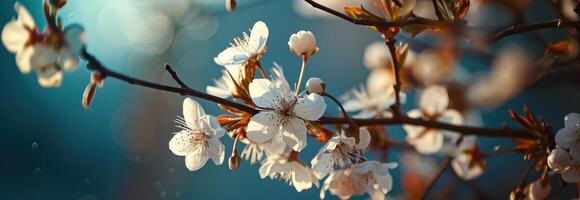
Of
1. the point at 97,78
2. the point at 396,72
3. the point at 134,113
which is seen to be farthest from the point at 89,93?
the point at 134,113

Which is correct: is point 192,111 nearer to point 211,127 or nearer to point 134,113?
point 211,127

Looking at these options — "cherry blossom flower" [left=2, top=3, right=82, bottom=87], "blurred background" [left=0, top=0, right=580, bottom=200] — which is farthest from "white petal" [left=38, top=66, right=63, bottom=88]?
"blurred background" [left=0, top=0, right=580, bottom=200]

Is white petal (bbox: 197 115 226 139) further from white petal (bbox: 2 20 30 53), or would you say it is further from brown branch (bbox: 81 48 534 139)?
white petal (bbox: 2 20 30 53)

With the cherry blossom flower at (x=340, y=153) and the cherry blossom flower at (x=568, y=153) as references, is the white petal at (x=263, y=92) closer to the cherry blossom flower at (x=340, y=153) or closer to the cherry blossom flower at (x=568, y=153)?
the cherry blossom flower at (x=340, y=153)

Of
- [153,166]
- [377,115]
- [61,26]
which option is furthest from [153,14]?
[61,26]

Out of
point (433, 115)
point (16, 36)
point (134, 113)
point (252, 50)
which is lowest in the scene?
point (134, 113)

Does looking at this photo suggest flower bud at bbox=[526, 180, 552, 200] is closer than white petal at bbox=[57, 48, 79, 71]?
No

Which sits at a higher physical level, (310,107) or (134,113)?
(310,107)
